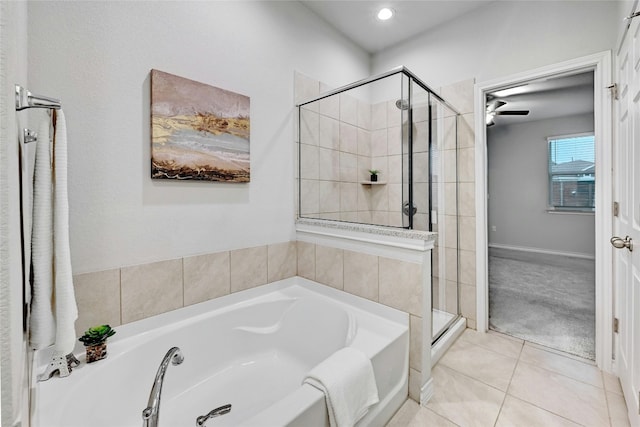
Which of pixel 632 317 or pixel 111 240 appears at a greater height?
pixel 111 240

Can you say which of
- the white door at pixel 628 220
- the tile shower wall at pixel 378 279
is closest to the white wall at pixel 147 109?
the tile shower wall at pixel 378 279

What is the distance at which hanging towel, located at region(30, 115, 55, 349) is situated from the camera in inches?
33.8

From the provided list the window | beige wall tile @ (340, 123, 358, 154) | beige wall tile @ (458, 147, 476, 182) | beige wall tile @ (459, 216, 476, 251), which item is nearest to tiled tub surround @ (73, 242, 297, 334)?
beige wall tile @ (340, 123, 358, 154)

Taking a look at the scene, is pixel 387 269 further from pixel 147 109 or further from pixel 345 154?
pixel 147 109

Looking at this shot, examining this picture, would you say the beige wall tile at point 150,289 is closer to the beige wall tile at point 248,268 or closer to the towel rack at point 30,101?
the beige wall tile at point 248,268

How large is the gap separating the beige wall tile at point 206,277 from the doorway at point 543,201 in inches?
97.3

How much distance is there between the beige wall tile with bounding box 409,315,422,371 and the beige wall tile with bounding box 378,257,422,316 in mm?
50

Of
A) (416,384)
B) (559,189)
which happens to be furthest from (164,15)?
(559,189)

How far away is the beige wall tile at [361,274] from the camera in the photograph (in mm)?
1795

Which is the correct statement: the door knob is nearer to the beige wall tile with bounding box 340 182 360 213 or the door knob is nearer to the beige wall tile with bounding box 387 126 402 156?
the beige wall tile with bounding box 387 126 402 156

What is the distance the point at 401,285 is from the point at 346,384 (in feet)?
2.26

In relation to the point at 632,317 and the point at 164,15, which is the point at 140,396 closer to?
the point at 164,15

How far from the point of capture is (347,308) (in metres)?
1.84

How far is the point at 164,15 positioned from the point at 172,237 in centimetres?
124
